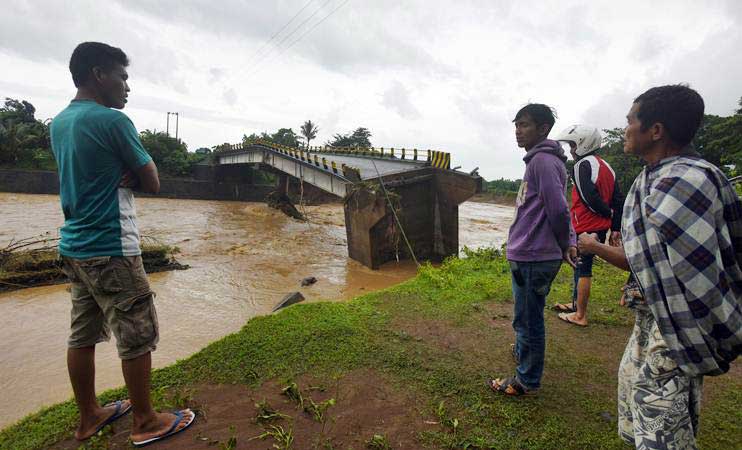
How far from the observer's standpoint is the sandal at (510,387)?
2.65 metres

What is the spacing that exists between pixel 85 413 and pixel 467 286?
439cm

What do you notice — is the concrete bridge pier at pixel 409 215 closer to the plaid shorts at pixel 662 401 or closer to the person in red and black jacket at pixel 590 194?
the person in red and black jacket at pixel 590 194

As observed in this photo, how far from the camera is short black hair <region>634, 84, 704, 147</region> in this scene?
142 cm

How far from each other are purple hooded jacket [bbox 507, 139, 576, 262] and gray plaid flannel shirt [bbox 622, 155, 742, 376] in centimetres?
91

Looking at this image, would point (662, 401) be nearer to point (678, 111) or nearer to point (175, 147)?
point (678, 111)

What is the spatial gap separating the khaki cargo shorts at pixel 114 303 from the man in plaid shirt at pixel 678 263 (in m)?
2.43

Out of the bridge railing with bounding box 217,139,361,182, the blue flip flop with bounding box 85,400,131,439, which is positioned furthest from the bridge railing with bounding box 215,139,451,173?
the blue flip flop with bounding box 85,400,131,439

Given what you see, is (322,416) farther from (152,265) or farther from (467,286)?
(152,265)

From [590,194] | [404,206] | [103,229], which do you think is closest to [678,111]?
[590,194]

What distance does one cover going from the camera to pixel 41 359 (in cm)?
421

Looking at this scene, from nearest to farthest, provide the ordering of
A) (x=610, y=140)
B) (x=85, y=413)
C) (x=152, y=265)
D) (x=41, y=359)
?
1. (x=85, y=413)
2. (x=41, y=359)
3. (x=152, y=265)
4. (x=610, y=140)

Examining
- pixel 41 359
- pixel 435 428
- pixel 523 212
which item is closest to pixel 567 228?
pixel 523 212

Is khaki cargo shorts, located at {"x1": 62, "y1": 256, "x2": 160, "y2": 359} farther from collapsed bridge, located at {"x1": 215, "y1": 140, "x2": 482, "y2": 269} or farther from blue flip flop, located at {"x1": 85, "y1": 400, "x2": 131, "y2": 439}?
collapsed bridge, located at {"x1": 215, "y1": 140, "x2": 482, "y2": 269}

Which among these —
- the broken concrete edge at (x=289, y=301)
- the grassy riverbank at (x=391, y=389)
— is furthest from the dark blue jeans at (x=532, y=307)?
the broken concrete edge at (x=289, y=301)
